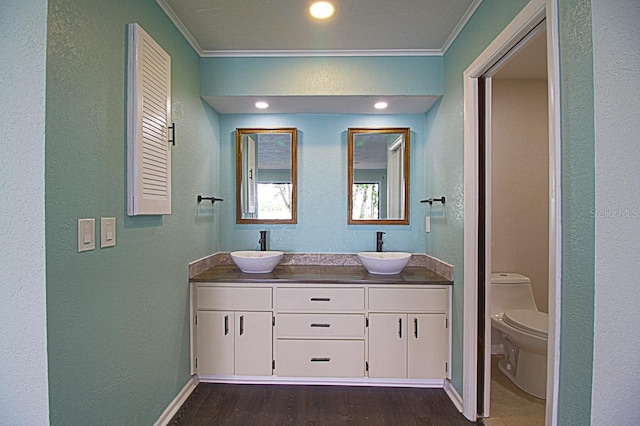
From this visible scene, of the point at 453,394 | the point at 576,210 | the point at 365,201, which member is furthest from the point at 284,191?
the point at 576,210

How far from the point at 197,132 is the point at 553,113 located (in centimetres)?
214

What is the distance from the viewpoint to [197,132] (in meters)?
2.47

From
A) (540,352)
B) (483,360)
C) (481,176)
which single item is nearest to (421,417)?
(483,360)

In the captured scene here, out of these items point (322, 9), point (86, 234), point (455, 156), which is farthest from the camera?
point (455, 156)

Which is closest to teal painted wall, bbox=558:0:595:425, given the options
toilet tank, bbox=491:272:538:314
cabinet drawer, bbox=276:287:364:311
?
cabinet drawer, bbox=276:287:364:311

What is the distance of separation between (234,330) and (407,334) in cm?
122

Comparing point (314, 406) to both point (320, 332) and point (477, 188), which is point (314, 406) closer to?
point (320, 332)

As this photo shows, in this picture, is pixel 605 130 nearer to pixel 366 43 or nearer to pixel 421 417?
pixel 366 43

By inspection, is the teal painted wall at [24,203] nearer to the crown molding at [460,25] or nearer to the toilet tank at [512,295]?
the crown molding at [460,25]

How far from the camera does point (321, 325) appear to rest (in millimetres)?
2404

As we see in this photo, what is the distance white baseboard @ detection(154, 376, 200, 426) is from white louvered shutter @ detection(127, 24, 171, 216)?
117cm

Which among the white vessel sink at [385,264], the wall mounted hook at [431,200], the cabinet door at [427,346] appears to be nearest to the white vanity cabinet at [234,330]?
the white vessel sink at [385,264]

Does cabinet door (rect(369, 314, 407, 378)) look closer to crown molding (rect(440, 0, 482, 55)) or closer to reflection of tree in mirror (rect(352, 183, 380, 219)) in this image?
reflection of tree in mirror (rect(352, 183, 380, 219))

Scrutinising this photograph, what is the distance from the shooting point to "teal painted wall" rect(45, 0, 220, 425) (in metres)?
1.18
